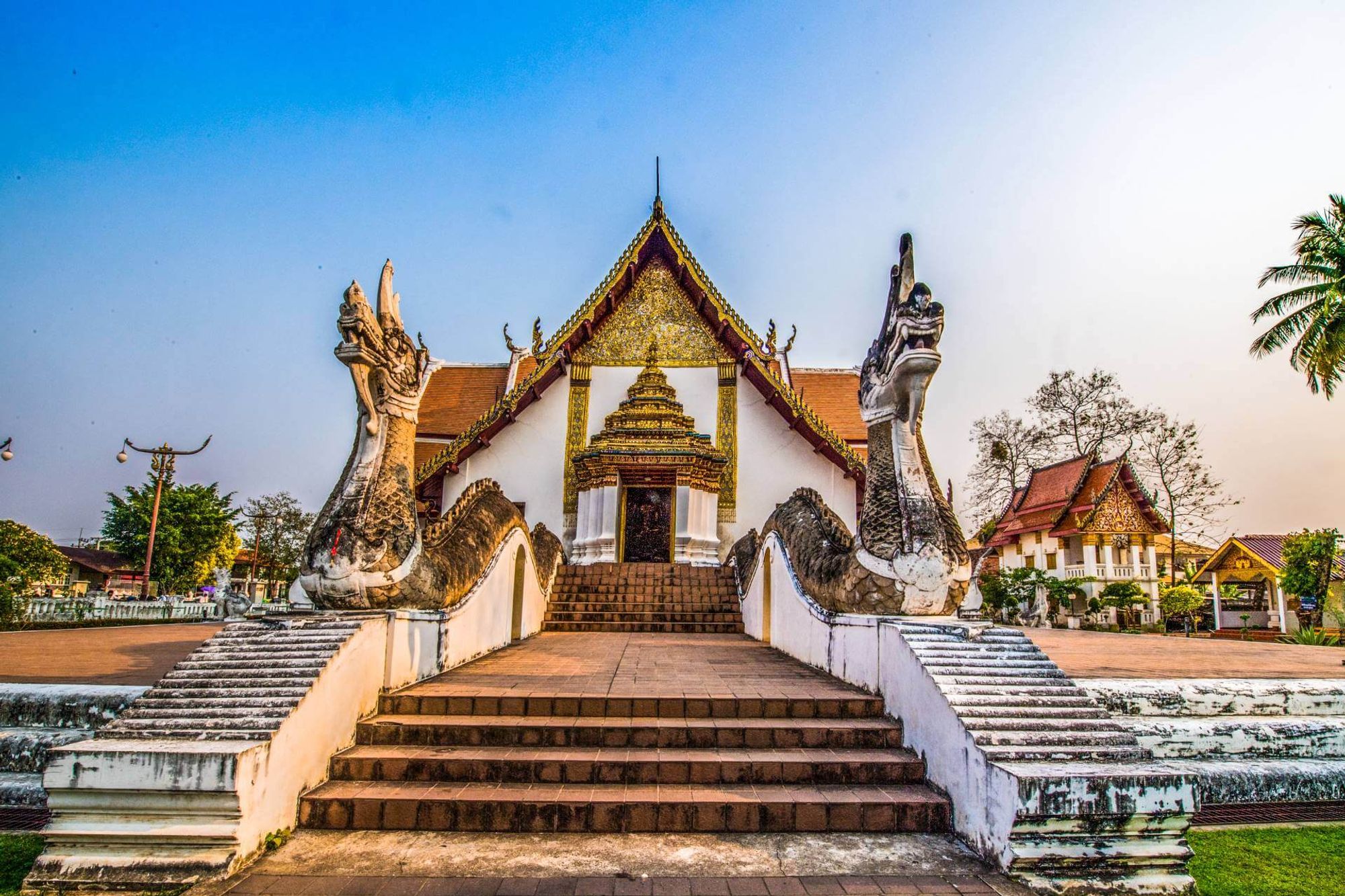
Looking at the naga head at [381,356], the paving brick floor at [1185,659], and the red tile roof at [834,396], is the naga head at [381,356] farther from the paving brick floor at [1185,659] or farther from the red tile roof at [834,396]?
the red tile roof at [834,396]

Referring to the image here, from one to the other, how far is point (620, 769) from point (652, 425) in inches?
373

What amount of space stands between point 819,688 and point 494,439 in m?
10.7

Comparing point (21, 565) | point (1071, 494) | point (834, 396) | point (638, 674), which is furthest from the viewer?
point (1071, 494)

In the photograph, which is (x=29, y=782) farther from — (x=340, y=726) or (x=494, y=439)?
(x=494, y=439)

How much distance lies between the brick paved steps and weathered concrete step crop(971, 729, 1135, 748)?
1057 millimetres

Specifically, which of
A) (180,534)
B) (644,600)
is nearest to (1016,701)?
(644,600)

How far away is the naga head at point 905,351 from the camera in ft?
14.4

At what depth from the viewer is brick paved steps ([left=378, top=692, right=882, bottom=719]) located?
4.22 meters

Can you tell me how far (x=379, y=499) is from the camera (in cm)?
455

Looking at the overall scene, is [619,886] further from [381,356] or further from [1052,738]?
[381,356]

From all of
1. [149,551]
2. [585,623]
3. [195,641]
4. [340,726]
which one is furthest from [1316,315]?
[149,551]

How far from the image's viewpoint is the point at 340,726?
3.74m

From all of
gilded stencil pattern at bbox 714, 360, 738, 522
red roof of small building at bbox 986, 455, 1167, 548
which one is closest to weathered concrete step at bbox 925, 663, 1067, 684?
gilded stencil pattern at bbox 714, 360, 738, 522

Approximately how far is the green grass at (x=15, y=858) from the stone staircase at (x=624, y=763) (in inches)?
40.0
